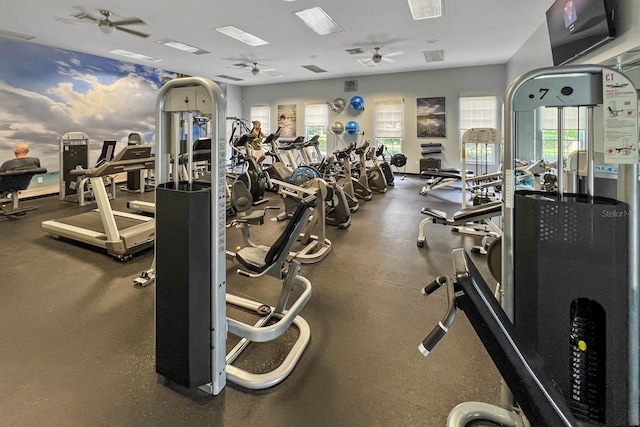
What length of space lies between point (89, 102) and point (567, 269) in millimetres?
9269

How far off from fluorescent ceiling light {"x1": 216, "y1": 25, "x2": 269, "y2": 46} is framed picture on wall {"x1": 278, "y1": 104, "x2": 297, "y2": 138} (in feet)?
16.1

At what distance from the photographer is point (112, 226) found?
11.6 feet

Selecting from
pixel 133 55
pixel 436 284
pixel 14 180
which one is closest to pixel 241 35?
pixel 133 55

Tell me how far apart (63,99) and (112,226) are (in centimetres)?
556

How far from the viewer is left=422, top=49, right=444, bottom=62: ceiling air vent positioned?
7594mm

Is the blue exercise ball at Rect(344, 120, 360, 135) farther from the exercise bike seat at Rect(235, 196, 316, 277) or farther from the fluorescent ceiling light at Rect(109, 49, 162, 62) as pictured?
the exercise bike seat at Rect(235, 196, 316, 277)

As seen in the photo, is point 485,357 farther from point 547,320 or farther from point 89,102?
point 89,102

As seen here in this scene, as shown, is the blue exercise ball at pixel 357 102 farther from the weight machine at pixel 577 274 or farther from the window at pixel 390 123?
the weight machine at pixel 577 274

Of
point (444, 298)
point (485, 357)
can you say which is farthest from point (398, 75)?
point (485, 357)

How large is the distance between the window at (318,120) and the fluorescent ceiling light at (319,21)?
515 cm

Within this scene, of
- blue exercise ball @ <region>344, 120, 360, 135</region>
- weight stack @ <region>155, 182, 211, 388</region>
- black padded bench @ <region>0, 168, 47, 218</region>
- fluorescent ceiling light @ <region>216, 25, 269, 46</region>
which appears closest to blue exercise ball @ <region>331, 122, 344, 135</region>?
blue exercise ball @ <region>344, 120, 360, 135</region>

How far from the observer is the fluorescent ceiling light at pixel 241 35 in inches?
234

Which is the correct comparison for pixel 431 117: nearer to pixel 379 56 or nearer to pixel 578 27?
pixel 379 56

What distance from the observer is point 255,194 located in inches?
206
